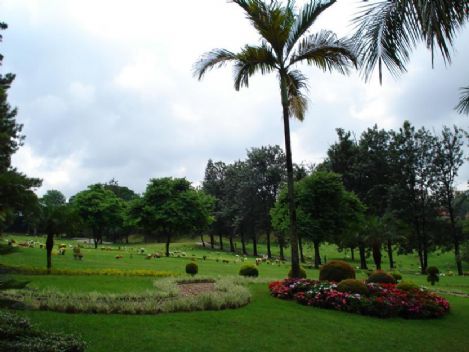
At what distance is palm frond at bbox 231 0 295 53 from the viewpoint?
15781 mm

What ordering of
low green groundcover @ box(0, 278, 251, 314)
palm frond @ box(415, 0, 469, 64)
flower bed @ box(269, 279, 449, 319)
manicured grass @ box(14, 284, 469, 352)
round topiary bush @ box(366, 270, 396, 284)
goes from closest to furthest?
palm frond @ box(415, 0, 469, 64), manicured grass @ box(14, 284, 469, 352), low green groundcover @ box(0, 278, 251, 314), flower bed @ box(269, 279, 449, 319), round topiary bush @ box(366, 270, 396, 284)

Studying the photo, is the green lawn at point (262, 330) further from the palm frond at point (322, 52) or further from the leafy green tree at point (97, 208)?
the leafy green tree at point (97, 208)

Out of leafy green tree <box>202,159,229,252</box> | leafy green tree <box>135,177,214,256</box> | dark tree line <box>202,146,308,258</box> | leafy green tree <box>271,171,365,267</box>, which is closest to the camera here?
leafy green tree <box>271,171,365,267</box>

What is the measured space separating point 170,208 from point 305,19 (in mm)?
34563

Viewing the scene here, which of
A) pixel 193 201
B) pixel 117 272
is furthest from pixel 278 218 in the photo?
pixel 117 272

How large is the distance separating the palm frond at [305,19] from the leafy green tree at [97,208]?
52.0m

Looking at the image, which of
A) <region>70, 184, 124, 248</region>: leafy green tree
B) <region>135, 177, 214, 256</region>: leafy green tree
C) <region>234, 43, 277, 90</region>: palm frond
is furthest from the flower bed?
<region>70, 184, 124, 248</region>: leafy green tree

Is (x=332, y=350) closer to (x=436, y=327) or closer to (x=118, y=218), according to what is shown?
(x=436, y=327)

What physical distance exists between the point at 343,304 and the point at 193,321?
19.4 feet

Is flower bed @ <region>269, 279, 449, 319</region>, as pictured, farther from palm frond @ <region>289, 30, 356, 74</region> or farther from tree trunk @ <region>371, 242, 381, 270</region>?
tree trunk @ <region>371, 242, 381, 270</region>

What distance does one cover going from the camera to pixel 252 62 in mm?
17016

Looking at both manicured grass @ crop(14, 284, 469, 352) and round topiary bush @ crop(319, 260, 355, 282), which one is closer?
manicured grass @ crop(14, 284, 469, 352)

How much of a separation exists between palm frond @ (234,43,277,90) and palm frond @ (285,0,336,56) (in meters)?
0.86

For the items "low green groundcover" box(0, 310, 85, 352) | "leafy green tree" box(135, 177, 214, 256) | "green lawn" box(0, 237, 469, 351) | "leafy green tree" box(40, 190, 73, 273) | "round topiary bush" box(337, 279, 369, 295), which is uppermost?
"leafy green tree" box(135, 177, 214, 256)
